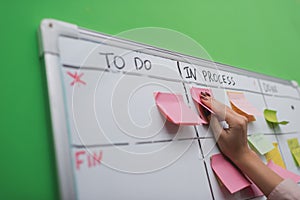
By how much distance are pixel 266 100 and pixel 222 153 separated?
325mm

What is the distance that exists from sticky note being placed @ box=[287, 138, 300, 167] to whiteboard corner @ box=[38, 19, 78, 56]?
736 mm

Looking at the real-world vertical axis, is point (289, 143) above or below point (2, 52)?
below

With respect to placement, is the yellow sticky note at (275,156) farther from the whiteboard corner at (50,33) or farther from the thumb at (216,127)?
the whiteboard corner at (50,33)

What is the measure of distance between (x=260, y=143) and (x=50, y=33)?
583 mm

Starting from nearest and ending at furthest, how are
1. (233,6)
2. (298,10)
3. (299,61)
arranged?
1. (233,6)
2. (299,61)
3. (298,10)

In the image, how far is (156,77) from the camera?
0.54 metres

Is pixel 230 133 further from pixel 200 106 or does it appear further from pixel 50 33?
pixel 50 33

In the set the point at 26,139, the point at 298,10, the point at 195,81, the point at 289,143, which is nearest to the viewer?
the point at 26,139

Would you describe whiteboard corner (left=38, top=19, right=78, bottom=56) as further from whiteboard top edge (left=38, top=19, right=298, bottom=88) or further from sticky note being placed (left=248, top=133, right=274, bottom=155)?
sticky note being placed (left=248, top=133, right=274, bottom=155)

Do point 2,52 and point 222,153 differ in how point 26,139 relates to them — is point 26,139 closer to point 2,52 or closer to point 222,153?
point 2,52

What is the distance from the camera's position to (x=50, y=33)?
0.41 m

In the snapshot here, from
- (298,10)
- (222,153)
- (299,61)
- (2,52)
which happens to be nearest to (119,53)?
(2,52)

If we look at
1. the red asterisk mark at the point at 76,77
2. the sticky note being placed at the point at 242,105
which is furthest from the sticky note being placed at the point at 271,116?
the red asterisk mark at the point at 76,77

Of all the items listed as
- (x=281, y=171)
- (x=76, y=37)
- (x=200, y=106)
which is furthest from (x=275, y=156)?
(x=76, y=37)
